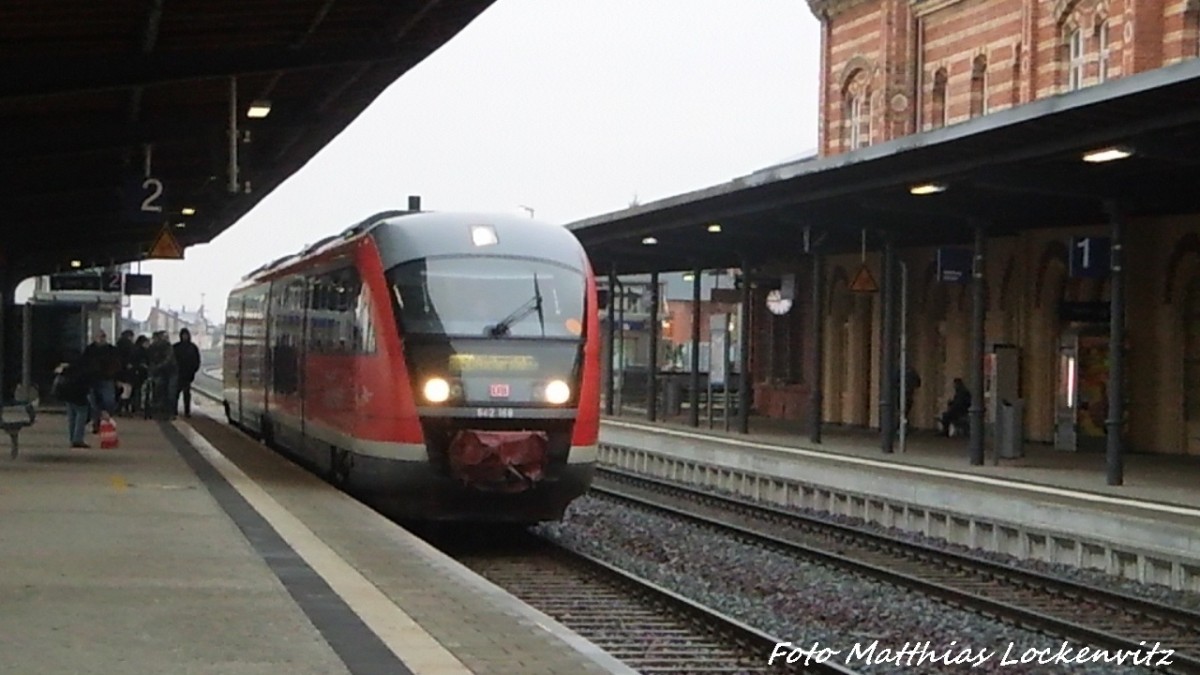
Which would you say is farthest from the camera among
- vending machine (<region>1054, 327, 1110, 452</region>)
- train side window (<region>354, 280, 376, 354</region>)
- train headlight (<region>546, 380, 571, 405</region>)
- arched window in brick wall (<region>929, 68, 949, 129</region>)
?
arched window in brick wall (<region>929, 68, 949, 129</region>)

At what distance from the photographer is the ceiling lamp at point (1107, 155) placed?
18.0 metres

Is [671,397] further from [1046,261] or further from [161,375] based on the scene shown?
[1046,261]

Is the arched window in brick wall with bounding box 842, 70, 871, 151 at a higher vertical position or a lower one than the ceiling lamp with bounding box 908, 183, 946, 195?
higher

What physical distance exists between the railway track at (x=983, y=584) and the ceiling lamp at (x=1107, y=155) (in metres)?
3.97

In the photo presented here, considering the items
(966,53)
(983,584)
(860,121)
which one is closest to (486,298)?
(983,584)

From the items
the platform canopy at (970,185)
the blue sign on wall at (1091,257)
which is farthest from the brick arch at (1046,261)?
the blue sign on wall at (1091,257)

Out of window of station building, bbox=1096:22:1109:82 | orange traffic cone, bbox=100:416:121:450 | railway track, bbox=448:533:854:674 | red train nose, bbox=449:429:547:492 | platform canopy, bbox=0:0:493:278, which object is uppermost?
window of station building, bbox=1096:22:1109:82

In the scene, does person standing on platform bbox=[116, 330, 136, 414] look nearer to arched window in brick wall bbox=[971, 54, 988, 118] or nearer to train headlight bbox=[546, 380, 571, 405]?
arched window in brick wall bbox=[971, 54, 988, 118]

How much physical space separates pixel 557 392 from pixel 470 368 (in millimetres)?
763

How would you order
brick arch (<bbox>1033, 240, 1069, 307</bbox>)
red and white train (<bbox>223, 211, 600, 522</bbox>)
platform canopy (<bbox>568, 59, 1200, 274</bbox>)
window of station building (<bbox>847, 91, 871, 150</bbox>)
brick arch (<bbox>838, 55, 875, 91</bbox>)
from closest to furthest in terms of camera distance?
red and white train (<bbox>223, 211, 600, 522</bbox>) < platform canopy (<bbox>568, 59, 1200, 274</bbox>) < brick arch (<bbox>1033, 240, 1069, 307</bbox>) < brick arch (<bbox>838, 55, 875, 91</bbox>) < window of station building (<bbox>847, 91, 871, 150</bbox>)

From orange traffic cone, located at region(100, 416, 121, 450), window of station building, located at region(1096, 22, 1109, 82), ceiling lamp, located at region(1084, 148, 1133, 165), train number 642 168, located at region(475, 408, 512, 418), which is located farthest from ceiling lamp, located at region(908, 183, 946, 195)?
window of station building, located at region(1096, 22, 1109, 82)

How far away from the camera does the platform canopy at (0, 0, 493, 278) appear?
1634 cm

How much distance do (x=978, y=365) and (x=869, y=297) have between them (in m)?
13.0

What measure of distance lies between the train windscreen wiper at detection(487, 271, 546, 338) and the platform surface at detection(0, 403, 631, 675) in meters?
1.88
